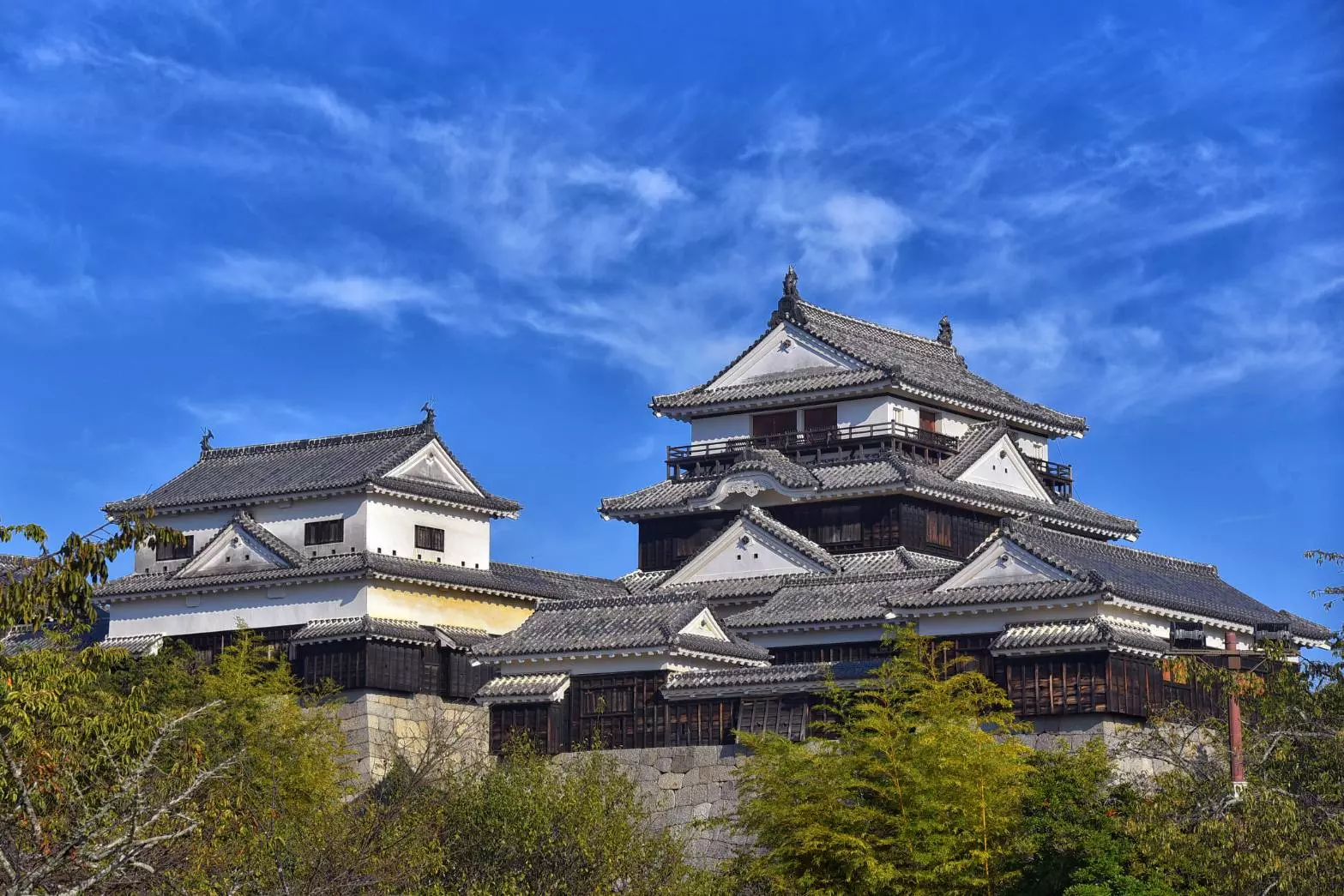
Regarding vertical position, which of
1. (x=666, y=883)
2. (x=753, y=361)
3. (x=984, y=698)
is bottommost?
(x=666, y=883)

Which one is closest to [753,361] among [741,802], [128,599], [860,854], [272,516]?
[272,516]

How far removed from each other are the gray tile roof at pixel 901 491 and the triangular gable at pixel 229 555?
860 centimetres

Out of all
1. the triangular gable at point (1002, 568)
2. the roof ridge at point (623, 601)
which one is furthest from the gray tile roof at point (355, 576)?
the triangular gable at point (1002, 568)

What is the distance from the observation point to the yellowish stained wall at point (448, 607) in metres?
48.0

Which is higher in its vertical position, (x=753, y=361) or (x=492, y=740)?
(x=753, y=361)

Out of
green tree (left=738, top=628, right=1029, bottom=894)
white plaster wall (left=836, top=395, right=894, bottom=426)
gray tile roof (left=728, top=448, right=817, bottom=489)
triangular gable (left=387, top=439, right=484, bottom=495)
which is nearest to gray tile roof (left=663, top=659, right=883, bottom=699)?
green tree (left=738, top=628, right=1029, bottom=894)

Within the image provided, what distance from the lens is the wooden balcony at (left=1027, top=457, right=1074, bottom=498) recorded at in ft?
180

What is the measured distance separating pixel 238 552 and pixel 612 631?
11283 millimetres

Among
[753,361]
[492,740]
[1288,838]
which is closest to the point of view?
[1288,838]

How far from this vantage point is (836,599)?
44656 millimetres

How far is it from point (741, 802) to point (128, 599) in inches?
835

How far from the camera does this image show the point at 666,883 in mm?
29906

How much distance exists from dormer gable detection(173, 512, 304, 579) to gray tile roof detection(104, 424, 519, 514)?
94 cm

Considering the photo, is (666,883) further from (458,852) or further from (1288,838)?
(1288,838)
